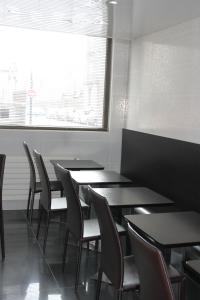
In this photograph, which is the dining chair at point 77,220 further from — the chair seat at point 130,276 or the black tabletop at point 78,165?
the black tabletop at point 78,165

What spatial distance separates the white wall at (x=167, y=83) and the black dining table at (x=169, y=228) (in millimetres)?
1021

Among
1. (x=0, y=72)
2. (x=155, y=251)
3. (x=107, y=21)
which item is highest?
(x=107, y=21)

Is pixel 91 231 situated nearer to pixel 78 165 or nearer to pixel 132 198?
pixel 132 198

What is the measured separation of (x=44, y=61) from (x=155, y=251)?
12.6 feet

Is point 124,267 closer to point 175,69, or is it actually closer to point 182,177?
point 182,177

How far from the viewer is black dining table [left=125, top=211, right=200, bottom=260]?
6.89 ft

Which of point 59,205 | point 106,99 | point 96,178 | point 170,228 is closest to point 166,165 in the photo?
point 96,178

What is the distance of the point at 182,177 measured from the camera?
11.0ft

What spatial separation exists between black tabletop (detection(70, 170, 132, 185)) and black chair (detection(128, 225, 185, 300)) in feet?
6.32

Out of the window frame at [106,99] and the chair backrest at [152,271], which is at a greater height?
the window frame at [106,99]

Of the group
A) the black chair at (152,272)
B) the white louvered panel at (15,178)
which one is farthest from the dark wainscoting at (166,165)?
the black chair at (152,272)

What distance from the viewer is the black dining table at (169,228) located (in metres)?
2.10

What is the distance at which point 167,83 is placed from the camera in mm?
3975

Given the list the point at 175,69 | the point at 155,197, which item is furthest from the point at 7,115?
the point at 155,197
